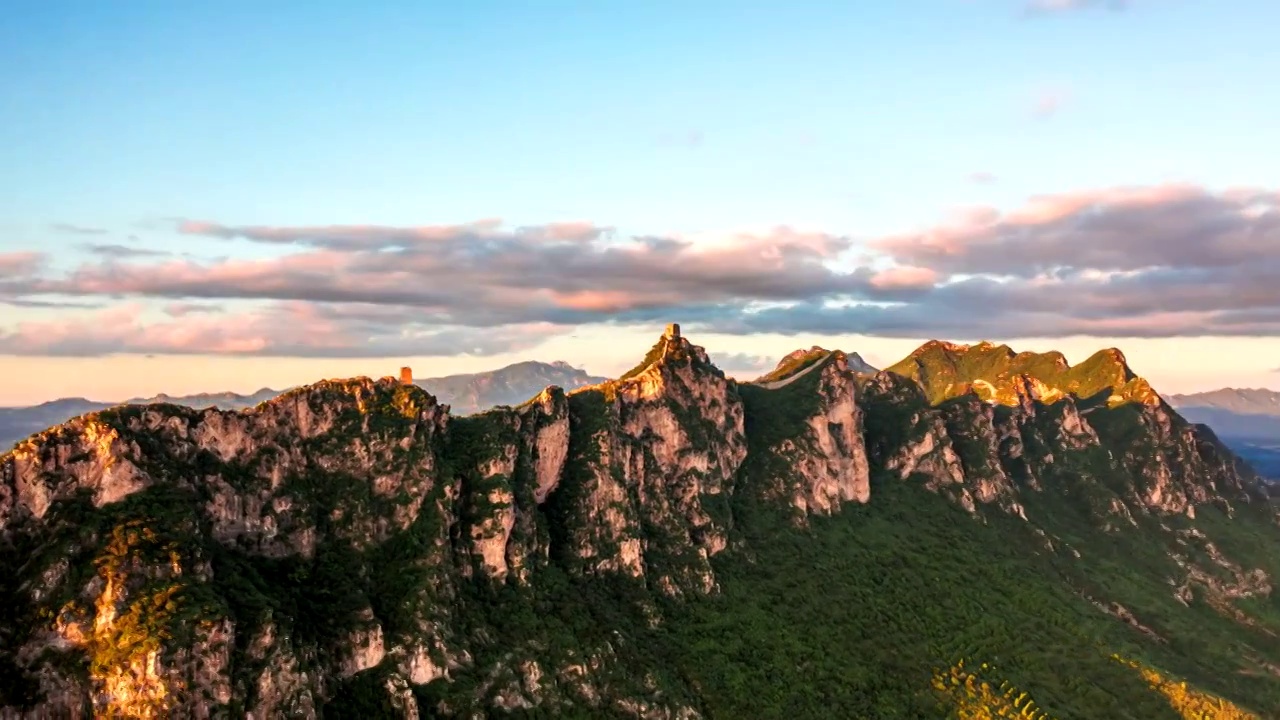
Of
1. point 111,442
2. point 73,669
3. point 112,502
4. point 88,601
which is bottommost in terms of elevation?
point 73,669

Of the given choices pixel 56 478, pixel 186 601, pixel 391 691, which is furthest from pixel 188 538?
pixel 391 691

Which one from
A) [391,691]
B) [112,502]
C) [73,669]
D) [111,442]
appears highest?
[111,442]

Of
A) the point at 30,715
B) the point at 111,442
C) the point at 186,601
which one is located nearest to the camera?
the point at 30,715

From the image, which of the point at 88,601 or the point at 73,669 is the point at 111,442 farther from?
the point at 73,669

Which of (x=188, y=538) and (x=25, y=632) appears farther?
(x=188, y=538)

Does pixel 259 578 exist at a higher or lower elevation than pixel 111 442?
lower

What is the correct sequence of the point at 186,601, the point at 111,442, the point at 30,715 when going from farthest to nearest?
1. the point at 111,442
2. the point at 186,601
3. the point at 30,715

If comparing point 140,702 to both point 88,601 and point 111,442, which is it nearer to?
point 88,601

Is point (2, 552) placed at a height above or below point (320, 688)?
above

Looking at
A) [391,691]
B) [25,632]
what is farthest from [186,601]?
[391,691]
